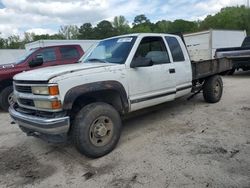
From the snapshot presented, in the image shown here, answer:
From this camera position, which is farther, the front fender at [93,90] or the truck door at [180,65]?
the truck door at [180,65]

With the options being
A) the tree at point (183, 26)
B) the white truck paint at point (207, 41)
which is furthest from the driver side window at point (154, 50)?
the tree at point (183, 26)

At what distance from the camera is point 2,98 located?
25.8ft

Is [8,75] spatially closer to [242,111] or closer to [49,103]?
[49,103]

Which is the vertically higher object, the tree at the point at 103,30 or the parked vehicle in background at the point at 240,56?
the tree at the point at 103,30

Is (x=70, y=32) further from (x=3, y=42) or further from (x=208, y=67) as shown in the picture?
(x=208, y=67)

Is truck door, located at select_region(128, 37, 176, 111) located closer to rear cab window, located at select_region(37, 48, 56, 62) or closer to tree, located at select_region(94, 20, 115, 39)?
rear cab window, located at select_region(37, 48, 56, 62)

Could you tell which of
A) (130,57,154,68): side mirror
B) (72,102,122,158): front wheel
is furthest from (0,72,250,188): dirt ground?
(130,57,154,68): side mirror

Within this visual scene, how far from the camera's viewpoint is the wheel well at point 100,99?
4.19 m

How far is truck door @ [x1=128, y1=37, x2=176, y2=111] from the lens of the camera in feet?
15.4

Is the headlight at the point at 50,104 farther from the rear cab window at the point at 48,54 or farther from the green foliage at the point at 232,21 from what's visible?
the green foliage at the point at 232,21

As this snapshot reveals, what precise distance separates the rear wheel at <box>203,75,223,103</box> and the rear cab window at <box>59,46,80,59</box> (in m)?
4.59

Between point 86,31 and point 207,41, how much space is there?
43826 millimetres

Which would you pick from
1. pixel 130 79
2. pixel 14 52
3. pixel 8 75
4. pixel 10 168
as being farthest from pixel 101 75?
pixel 14 52

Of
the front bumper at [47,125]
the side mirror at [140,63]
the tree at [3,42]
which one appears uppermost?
the tree at [3,42]
